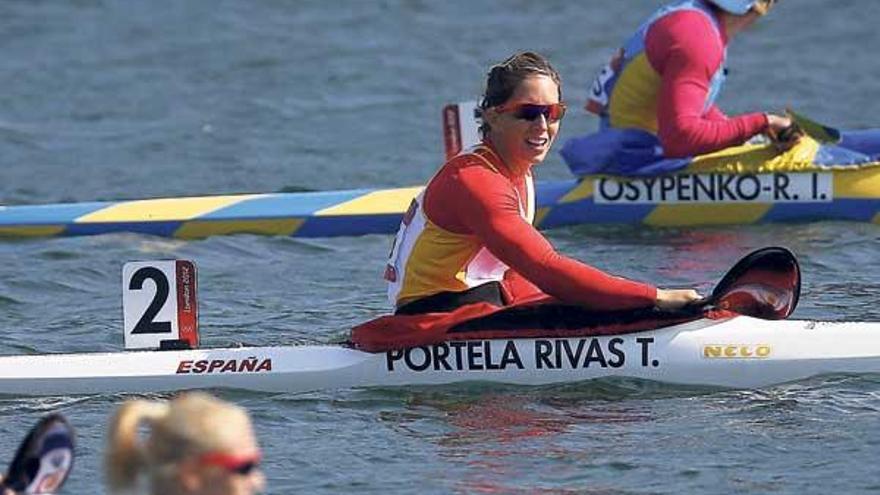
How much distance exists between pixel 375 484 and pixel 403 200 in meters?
4.35

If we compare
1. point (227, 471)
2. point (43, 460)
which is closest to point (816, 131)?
point (43, 460)

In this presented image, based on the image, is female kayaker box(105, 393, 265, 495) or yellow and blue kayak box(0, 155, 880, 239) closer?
female kayaker box(105, 393, 265, 495)

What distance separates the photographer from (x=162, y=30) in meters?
16.3

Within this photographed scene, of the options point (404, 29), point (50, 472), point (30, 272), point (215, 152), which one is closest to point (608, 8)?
point (404, 29)

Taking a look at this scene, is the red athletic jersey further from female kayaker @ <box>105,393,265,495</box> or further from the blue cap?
the blue cap

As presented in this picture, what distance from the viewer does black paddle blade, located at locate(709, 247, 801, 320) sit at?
6910 millimetres

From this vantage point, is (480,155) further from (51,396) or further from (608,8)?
(608,8)

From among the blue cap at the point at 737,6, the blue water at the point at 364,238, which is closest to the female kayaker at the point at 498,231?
the blue water at the point at 364,238

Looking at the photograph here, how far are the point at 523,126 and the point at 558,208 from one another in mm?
3577

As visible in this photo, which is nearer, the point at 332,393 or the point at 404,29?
the point at 332,393

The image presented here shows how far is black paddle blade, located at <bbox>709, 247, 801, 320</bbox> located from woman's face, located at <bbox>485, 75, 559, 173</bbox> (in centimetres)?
76

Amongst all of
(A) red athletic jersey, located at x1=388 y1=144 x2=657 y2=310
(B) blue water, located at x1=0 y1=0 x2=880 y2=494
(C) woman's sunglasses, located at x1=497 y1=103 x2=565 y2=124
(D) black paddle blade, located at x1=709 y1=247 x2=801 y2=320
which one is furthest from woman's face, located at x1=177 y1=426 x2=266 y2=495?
(D) black paddle blade, located at x1=709 y1=247 x2=801 y2=320

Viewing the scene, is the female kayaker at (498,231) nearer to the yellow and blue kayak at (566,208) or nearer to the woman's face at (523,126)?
the woman's face at (523,126)

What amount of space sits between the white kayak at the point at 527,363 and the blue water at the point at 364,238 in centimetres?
5
